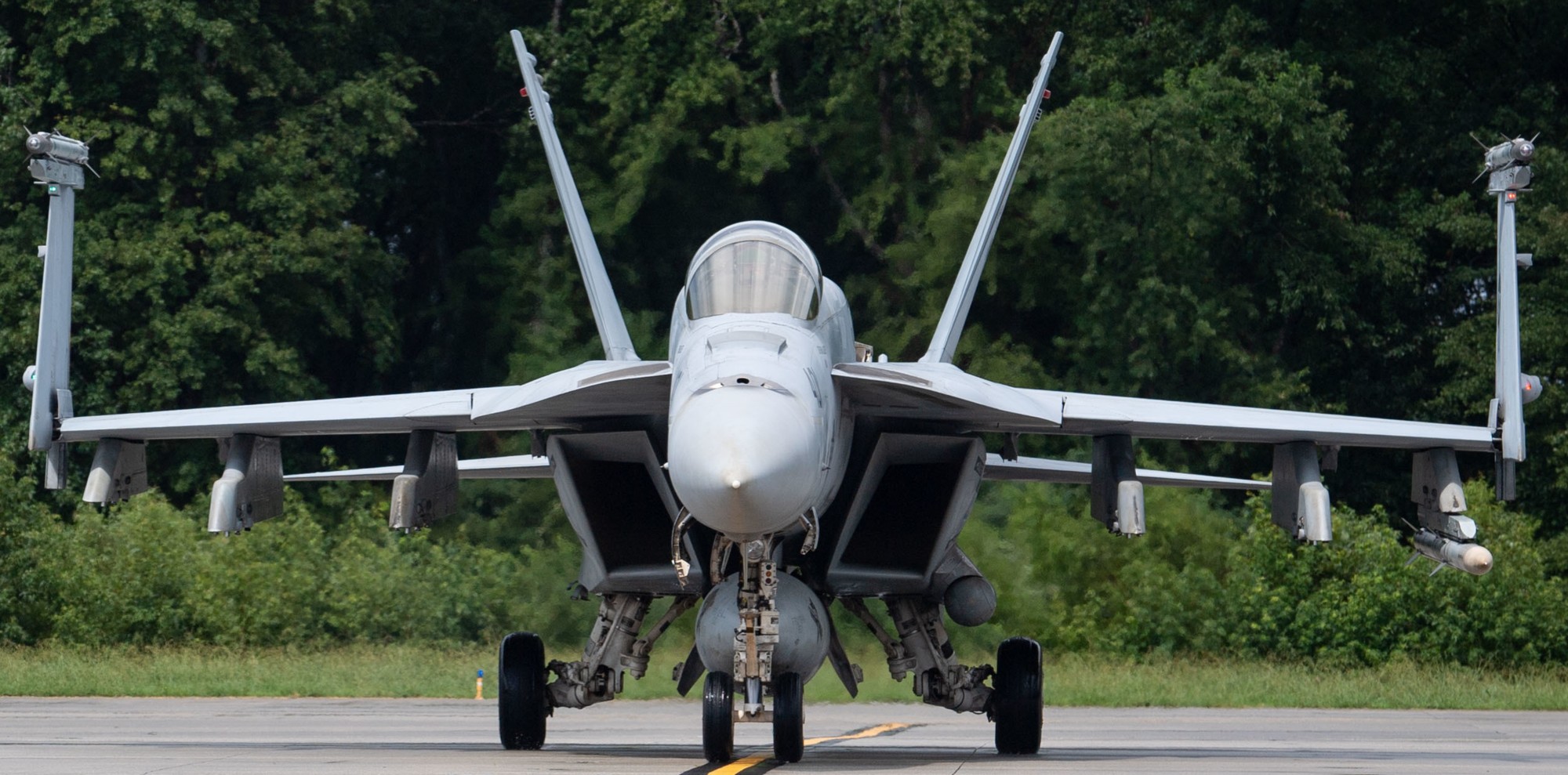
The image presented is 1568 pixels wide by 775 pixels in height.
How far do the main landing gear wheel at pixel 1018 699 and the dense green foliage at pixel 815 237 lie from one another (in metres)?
10.7

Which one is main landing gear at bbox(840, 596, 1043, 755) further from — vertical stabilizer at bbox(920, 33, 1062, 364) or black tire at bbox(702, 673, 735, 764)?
black tire at bbox(702, 673, 735, 764)

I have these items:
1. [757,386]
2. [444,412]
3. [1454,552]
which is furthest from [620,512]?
[1454,552]

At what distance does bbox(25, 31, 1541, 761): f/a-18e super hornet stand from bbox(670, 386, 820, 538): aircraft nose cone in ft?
1.02

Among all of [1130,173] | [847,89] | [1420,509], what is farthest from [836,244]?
[1420,509]

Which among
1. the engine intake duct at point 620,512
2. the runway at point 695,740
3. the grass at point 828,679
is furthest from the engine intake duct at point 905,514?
the grass at point 828,679

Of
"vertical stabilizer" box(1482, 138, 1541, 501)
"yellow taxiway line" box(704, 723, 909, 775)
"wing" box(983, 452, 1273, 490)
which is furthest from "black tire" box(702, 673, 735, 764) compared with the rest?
"vertical stabilizer" box(1482, 138, 1541, 501)

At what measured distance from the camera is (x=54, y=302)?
439 inches

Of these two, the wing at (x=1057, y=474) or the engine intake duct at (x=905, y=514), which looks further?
the wing at (x=1057, y=474)

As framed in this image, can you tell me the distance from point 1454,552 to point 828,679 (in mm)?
9183

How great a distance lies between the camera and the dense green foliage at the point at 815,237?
22656 millimetres

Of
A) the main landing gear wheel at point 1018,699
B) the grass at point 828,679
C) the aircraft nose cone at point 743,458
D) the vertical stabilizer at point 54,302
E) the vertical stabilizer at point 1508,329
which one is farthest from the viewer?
the grass at point 828,679

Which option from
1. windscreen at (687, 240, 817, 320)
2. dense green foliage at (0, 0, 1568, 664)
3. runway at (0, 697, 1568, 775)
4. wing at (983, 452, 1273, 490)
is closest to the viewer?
windscreen at (687, 240, 817, 320)

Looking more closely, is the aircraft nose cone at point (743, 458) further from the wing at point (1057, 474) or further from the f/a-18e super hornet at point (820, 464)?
the wing at point (1057, 474)

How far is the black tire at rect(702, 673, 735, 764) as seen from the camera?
360 inches
